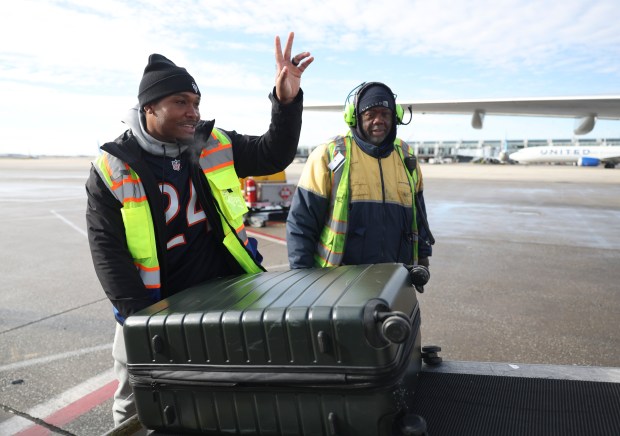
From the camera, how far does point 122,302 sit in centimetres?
193

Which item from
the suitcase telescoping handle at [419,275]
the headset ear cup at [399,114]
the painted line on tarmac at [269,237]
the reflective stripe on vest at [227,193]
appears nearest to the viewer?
the suitcase telescoping handle at [419,275]

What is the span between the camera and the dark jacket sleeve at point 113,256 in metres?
1.93

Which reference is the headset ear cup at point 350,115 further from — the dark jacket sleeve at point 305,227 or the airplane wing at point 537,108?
the airplane wing at point 537,108

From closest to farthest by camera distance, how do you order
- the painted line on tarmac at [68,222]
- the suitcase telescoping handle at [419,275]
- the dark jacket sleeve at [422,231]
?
the suitcase telescoping handle at [419,275] < the dark jacket sleeve at [422,231] < the painted line on tarmac at [68,222]

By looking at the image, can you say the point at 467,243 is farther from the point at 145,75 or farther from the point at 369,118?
the point at 145,75

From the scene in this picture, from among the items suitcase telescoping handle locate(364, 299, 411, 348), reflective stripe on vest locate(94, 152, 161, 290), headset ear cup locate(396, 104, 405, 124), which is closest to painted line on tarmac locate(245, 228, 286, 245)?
headset ear cup locate(396, 104, 405, 124)

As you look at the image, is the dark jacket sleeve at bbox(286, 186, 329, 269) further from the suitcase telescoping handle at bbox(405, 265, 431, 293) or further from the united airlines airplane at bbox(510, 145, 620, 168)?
the united airlines airplane at bbox(510, 145, 620, 168)

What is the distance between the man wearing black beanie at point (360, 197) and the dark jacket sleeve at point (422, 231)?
0.14 meters

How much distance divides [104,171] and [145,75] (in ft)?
1.58

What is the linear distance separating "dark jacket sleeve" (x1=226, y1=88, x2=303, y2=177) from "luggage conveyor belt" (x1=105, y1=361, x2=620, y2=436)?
1.21 meters

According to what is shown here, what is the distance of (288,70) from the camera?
2146 millimetres

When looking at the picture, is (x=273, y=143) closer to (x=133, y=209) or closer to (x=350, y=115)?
(x=133, y=209)

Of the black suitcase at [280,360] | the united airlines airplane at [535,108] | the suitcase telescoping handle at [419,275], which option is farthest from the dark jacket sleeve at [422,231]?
the united airlines airplane at [535,108]

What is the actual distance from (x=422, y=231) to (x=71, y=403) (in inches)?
106
